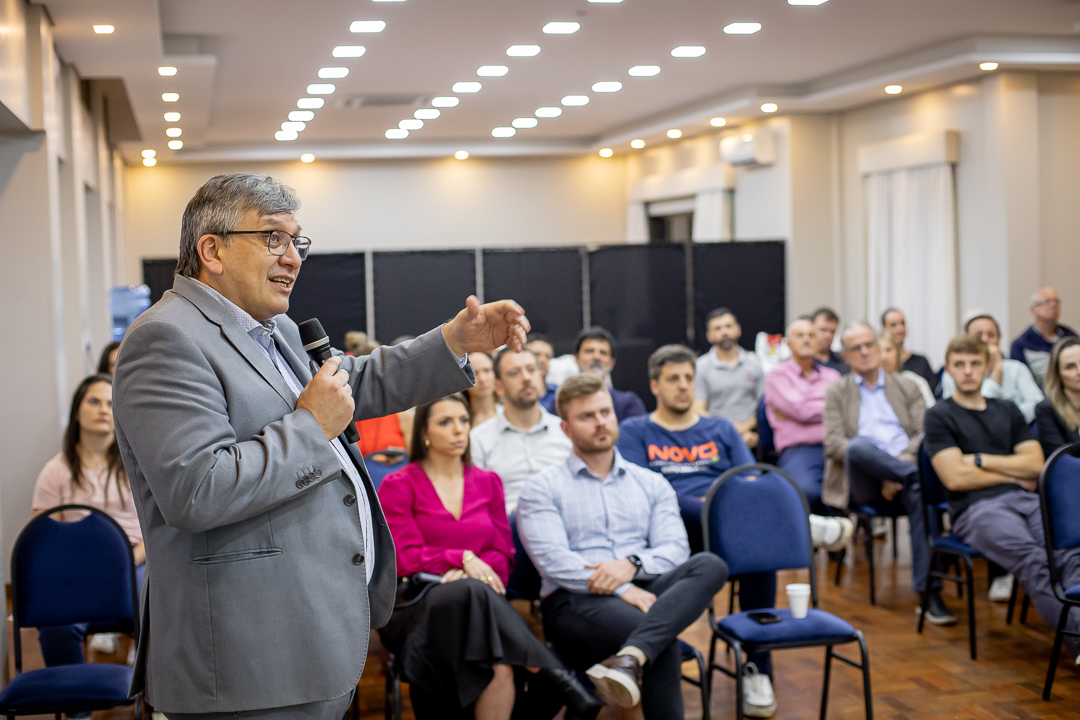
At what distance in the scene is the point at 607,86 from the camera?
30.3 ft

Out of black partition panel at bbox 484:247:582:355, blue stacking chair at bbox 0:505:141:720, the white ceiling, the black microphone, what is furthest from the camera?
black partition panel at bbox 484:247:582:355

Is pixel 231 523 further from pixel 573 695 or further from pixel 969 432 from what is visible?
pixel 969 432

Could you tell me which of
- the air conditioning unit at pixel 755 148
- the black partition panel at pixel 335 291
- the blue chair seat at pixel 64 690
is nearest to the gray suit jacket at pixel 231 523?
the blue chair seat at pixel 64 690

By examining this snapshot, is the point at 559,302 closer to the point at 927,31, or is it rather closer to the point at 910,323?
the point at 910,323

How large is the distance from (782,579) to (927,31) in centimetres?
422

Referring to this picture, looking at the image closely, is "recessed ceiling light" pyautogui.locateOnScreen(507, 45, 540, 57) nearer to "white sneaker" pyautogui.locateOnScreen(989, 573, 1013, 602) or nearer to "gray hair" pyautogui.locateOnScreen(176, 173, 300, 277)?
"white sneaker" pyautogui.locateOnScreen(989, 573, 1013, 602)

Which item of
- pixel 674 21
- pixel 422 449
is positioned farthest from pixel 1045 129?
pixel 422 449

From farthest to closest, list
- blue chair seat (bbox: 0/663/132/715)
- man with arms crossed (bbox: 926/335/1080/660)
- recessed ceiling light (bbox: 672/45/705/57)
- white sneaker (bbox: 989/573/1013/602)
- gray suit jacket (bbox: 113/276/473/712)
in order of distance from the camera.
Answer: recessed ceiling light (bbox: 672/45/705/57), white sneaker (bbox: 989/573/1013/602), man with arms crossed (bbox: 926/335/1080/660), blue chair seat (bbox: 0/663/132/715), gray suit jacket (bbox: 113/276/473/712)

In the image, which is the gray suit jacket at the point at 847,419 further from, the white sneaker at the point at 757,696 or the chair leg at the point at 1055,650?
the white sneaker at the point at 757,696

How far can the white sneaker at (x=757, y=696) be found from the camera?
3.79 metres

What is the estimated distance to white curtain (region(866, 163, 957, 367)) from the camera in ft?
29.0

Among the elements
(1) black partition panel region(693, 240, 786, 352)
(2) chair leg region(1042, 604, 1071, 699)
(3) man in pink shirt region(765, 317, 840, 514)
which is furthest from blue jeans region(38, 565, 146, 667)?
(1) black partition panel region(693, 240, 786, 352)

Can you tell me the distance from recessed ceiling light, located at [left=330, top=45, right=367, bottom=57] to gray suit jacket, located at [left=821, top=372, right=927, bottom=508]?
404 centimetres

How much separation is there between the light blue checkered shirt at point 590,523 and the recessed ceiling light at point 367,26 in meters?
3.92
